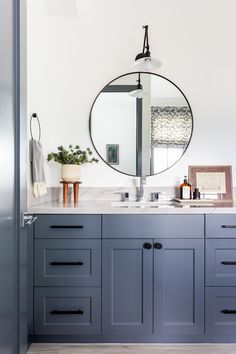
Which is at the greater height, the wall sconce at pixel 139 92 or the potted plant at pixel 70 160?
the wall sconce at pixel 139 92

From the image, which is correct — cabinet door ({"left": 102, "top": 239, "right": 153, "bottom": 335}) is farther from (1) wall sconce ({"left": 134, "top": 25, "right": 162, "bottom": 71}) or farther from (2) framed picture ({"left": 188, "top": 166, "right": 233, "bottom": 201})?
(1) wall sconce ({"left": 134, "top": 25, "right": 162, "bottom": 71})

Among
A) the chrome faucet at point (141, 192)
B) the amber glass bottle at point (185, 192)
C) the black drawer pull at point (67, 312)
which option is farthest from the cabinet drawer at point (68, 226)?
the amber glass bottle at point (185, 192)

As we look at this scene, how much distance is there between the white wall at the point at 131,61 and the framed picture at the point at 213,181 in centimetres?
7

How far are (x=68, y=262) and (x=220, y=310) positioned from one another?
106cm

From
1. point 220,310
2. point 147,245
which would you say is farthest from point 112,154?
point 220,310

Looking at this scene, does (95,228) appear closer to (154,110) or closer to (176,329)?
(176,329)

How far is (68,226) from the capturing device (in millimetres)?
1984

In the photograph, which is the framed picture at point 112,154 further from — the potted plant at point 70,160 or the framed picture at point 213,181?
the framed picture at point 213,181

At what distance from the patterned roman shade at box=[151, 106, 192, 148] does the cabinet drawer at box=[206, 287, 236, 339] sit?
1.19 m

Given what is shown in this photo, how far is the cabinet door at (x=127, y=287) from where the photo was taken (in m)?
1.98

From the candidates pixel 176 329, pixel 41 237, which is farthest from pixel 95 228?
pixel 176 329

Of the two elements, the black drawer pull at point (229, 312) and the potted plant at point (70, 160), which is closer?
the black drawer pull at point (229, 312)

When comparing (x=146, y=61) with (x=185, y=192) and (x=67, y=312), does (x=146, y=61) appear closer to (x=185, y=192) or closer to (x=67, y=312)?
(x=185, y=192)

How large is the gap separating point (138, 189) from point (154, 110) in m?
0.69
